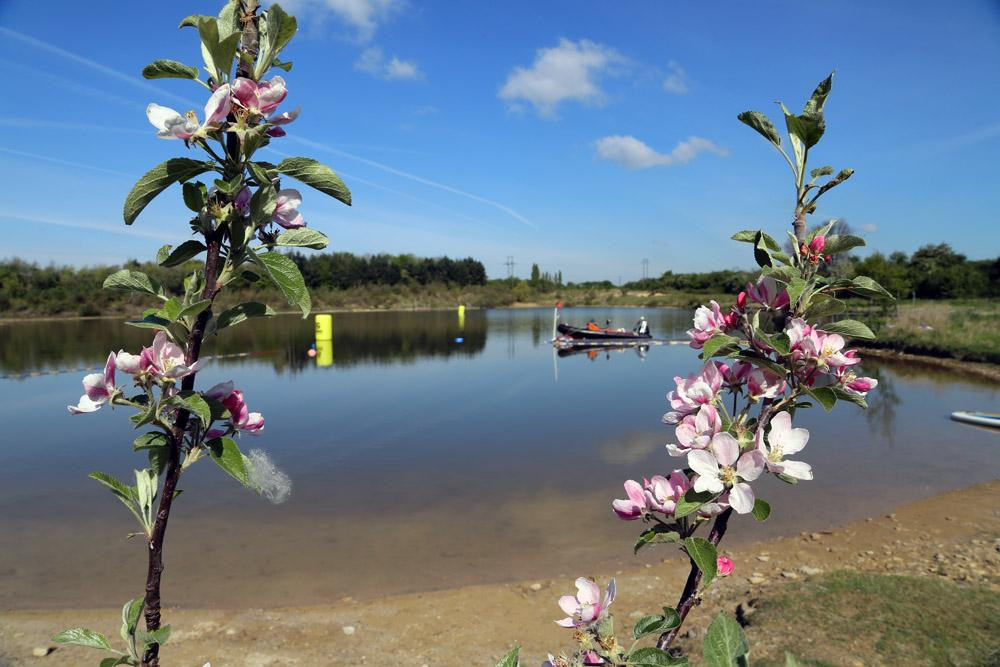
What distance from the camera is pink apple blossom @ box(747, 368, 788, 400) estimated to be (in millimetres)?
959

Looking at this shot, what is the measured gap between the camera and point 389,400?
14367mm

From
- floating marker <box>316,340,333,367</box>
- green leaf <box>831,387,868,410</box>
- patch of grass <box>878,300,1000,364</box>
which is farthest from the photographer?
floating marker <box>316,340,333,367</box>

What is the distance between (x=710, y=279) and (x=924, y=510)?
71085 millimetres

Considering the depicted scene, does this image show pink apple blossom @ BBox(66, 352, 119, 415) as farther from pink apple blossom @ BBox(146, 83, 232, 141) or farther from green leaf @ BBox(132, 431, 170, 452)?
pink apple blossom @ BBox(146, 83, 232, 141)

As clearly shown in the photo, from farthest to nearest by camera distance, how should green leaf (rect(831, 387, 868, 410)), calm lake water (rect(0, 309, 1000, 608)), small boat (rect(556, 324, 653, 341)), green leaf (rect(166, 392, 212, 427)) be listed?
small boat (rect(556, 324, 653, 341))
calm lake water (rect(0, 309, 1000, 608))
green leaf (rect(831, 387, 868, 410))
green leaf (rect(166, 392, 212, 427))

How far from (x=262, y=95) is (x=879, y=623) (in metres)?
4.33

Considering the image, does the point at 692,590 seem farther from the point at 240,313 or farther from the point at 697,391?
the point at 240,313

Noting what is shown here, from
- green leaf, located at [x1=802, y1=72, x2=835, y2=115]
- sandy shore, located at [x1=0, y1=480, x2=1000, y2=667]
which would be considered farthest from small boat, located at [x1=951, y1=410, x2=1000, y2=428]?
green leaf, located at [x1=802, y1=72, x2=835, y2=115]

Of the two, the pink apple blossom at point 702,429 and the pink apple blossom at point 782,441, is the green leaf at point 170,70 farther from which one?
the pink apple blossom at point 782,441

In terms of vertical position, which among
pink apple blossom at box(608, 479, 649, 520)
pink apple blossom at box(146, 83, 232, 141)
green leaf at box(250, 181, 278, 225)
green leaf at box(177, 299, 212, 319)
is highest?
pink apple blossom at box(146, 83, 232, 141)

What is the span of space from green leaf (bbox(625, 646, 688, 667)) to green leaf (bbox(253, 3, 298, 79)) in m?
1.01

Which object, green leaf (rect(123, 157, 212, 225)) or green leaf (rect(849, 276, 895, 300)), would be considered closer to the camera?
green leaf (rect(123, 157, 212, 225))

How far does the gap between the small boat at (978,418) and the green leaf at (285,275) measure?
13.9 meters

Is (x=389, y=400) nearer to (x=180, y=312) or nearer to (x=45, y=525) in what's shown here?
(x=45, y=525)
